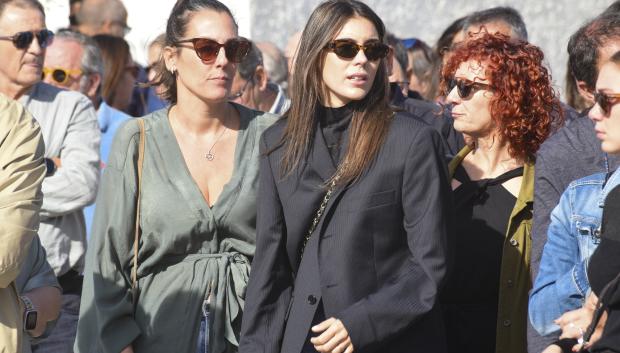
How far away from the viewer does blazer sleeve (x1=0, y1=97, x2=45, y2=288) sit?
4234 millimetres

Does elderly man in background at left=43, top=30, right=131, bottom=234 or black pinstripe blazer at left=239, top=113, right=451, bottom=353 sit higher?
black pinstripe blazer at left=239, top=113, right=451, bottom=353

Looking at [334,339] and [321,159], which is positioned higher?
[321,159]

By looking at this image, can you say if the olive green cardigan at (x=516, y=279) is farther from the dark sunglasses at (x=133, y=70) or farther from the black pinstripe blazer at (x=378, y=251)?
the dark sunglasses at (x=133, y=70)

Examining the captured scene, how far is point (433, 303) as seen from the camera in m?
4.11

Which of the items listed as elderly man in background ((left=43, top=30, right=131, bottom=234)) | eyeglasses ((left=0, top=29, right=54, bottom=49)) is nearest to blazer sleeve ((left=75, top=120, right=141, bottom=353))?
eyeglasses ((left=0, top=29, right=54, bottom=49))

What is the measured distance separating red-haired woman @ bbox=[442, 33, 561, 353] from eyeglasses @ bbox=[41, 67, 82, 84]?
3.27 m

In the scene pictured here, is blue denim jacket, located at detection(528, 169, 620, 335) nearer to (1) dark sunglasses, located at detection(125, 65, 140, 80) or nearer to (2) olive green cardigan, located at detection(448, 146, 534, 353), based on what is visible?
(2) olive green cardigan, located at detection(448, 146, 534, 353)

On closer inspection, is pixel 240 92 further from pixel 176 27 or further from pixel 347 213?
pixel 347 213

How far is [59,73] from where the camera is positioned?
7762 millimetres

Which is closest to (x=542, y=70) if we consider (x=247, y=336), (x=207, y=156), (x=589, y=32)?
(x=589, y=32)

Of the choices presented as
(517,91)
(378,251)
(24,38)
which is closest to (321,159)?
(378,251)

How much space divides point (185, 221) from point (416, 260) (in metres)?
1.05

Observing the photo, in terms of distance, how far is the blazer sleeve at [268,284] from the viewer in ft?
14.3

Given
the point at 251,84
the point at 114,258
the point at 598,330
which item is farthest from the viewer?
the point at 251,84
